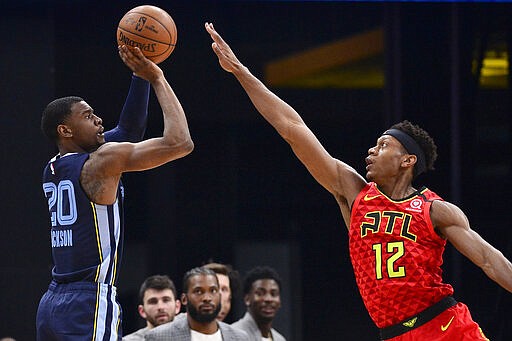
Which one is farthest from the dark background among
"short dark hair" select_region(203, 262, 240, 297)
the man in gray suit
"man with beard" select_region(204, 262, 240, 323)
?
the man in gray suit

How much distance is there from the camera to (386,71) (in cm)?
1190

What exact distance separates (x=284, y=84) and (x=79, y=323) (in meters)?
6.41

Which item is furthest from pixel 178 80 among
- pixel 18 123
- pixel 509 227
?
pixel 509 227

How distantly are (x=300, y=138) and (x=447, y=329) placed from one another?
55.4 inches

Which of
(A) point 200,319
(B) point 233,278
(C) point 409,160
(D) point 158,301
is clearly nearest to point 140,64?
(C) point 409,160

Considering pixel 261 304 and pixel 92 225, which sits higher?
pixel 92 225

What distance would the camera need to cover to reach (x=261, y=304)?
10.2 metres

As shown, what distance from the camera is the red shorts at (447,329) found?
6.04 metres

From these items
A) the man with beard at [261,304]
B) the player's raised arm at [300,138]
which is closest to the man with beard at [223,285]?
the man with beard at [261,304]

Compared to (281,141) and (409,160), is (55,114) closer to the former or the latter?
(409,160)

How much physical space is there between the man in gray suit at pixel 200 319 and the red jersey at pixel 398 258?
10.5ft

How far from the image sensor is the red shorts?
19.8 ft

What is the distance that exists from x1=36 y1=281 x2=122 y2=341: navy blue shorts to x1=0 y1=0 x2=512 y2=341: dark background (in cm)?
564

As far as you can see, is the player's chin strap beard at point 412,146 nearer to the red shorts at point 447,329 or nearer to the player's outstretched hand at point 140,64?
the red shorts at point 447,329
